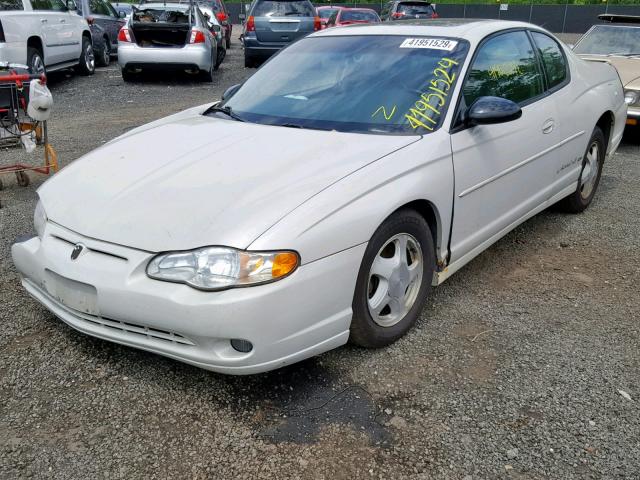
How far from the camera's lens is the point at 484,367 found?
9.82 feet

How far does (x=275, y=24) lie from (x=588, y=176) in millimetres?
10681

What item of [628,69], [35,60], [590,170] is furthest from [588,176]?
[35,60]

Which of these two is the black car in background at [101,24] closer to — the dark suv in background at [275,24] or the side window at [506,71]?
the dark suv in background at [275,24]

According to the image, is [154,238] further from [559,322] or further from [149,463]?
[559,322]

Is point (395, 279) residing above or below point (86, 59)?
above

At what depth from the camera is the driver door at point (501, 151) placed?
11.2 feet

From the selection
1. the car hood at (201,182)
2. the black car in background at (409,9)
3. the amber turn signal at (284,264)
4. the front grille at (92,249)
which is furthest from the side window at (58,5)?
the black car in background at (409,9)

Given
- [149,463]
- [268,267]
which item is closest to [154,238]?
[268,267]

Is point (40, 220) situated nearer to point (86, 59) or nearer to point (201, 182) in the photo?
point (201, 182)

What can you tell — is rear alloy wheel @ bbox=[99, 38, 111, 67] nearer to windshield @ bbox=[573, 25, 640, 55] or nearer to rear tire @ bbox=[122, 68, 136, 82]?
rear tire @ bbox=[122, 68, 136, 82]

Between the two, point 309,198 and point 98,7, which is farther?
point 98,7

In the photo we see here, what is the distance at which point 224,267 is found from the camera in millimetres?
2432

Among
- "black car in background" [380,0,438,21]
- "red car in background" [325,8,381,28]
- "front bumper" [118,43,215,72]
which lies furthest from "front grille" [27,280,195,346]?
"black car in background" [380,0,438,21]

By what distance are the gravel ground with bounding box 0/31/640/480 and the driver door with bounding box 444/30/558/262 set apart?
46 centimetres
